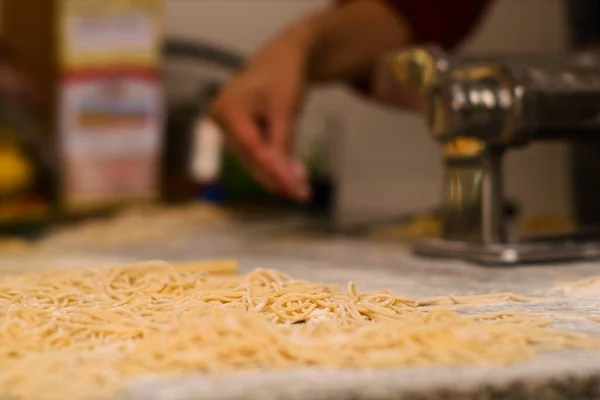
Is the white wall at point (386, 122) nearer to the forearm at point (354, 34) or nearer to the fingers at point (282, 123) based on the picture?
the forearm at point (354, 34)

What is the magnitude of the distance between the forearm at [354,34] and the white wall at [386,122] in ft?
1.63

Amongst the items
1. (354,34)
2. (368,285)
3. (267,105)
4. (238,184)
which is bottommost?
(368,285)

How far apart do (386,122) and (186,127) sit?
534 millimetres

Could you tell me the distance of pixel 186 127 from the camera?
1801 millimetres

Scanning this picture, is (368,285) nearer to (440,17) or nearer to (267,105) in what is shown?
(267,105)

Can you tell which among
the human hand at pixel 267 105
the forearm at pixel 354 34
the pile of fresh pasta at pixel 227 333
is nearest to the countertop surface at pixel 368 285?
the pile of fresh pasta at pixel 227 333

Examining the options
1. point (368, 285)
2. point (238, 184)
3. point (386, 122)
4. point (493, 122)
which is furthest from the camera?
point (386, 122)

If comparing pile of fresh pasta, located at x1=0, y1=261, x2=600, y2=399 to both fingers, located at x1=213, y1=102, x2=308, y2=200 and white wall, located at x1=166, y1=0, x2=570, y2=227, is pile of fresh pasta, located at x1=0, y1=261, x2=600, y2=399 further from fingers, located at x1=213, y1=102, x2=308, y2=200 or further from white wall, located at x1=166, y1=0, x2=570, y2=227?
white wall, located at x1=166, y1=0, x2=570, y2=227

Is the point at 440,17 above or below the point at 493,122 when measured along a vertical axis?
above

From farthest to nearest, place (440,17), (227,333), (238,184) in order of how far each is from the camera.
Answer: (238,184) → (440,17) → (227,333)

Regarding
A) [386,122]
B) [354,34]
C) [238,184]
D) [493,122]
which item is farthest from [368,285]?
[386,122]

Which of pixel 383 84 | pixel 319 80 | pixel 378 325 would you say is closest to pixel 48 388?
pixel 378 325

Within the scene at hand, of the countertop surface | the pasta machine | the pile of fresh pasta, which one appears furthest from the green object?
the pile of fresh pasta

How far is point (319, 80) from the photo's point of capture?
1421mm
